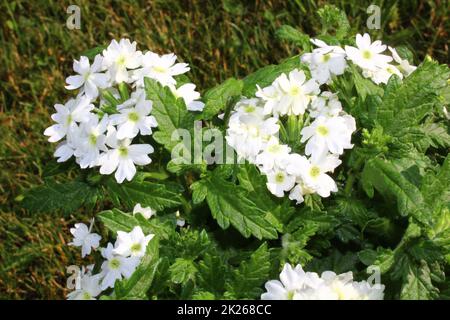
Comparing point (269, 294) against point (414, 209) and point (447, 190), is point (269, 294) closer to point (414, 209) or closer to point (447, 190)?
point (414, 209)

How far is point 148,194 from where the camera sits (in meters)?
2.13

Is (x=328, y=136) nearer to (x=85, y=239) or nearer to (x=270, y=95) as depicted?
(x=270, y=95)

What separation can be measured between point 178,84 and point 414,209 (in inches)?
34.8

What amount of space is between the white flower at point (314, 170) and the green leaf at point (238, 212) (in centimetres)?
15

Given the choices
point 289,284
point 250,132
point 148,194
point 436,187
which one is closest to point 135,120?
point 148,194

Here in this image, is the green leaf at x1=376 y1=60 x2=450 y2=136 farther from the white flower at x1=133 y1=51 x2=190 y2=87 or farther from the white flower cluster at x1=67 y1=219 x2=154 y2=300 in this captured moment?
the white flower cluster at x1=67 y1=219 x2=154 y2=300

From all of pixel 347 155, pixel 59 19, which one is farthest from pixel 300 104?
pixel 59 19

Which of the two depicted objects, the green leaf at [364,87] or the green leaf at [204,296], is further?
the green leaf at [364,87]

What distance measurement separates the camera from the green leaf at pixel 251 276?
1918 mm

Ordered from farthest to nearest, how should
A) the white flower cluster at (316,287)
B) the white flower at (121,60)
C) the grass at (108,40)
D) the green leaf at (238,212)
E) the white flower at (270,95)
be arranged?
1. the grass at (108,40)
2. the white flower at (121,60)
3. the white flower at (270,95)
4. the green leaf at (238,212)
5. the white flower cluster at (316,287)

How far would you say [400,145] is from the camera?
6.74 ft

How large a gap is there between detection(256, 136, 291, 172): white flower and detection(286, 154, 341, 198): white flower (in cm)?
3

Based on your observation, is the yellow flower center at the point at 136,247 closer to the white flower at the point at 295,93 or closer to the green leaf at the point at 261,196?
the green leaf at the point at 261,196

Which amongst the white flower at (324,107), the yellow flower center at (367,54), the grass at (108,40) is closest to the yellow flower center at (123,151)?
the white flower at (324,107)
